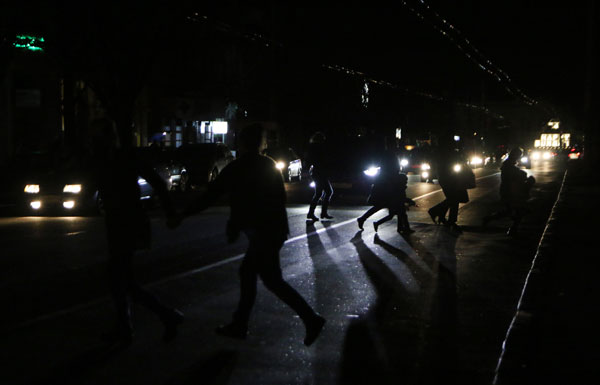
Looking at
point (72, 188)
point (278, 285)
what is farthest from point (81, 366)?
point (72, 188)

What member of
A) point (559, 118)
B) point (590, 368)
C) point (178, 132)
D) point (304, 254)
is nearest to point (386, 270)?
point (304, 254)

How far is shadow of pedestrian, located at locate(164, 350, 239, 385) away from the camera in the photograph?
5.20 meters

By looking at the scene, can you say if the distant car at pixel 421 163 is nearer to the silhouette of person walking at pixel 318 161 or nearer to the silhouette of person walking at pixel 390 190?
the silhouette of person walking at pixel 318 161

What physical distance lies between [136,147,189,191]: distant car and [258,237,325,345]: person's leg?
1517 centimetres

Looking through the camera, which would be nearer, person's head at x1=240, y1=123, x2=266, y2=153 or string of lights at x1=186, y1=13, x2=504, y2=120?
person's head at x1=240, y1=123, x2=266, y2=153

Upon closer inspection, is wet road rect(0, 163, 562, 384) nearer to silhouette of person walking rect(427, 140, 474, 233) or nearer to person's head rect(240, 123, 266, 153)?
silhouette of person walking rect(427, 140, 474, 233)

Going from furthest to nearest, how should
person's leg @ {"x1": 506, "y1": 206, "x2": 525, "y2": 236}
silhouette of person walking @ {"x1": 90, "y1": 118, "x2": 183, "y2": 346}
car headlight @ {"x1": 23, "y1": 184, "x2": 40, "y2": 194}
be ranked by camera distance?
car headlight @ {"x1": 23, "y1": 184, "x2": 40, "y2": 194} → person's leg @ {"x1": 506, "y1": 206, "x2": 525, "y2": 236} → silhouette of person walking @ {"x1": 90, "y1": 118, "x2": 183, "y2": 346}

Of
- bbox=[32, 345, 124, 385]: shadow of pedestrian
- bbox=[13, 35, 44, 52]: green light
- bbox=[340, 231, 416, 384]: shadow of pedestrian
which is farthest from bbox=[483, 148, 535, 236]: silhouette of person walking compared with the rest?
bbox=[13, 35, 44, 52]: green light

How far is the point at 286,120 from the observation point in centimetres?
5266

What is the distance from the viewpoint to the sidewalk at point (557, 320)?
18.0ft

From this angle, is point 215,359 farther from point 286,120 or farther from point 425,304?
point 286,120

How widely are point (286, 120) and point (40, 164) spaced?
33370mm

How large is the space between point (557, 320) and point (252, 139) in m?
3.25

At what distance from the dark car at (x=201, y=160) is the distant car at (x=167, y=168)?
31.1 inches
